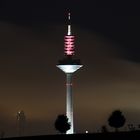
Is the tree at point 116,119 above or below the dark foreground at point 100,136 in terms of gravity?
above

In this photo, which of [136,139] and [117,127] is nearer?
[136,139]

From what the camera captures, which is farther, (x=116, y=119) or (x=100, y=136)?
(x=116, y=119)

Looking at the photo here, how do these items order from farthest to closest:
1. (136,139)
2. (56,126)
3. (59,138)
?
(56,126)
(59,138)
(136,139)

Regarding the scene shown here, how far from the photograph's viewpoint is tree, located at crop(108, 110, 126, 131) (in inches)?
7136

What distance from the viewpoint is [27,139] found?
140 m

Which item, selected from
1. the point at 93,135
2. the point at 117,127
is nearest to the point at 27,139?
the point at 93,135

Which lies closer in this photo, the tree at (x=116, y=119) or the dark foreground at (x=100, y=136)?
the dark foreground at (x=100, y=136)

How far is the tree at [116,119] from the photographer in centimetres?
18125

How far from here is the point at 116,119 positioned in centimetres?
18288

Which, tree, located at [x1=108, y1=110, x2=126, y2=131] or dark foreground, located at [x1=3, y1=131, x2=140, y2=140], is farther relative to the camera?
tree, located at [x1=108, y1=110, x2=126, y2=131]

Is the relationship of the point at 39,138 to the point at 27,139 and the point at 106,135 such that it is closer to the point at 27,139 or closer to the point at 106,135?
the point at 27,139

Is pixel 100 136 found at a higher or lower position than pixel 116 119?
lower

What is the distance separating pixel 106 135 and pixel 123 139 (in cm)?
848

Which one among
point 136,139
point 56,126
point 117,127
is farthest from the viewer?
point 56,126
